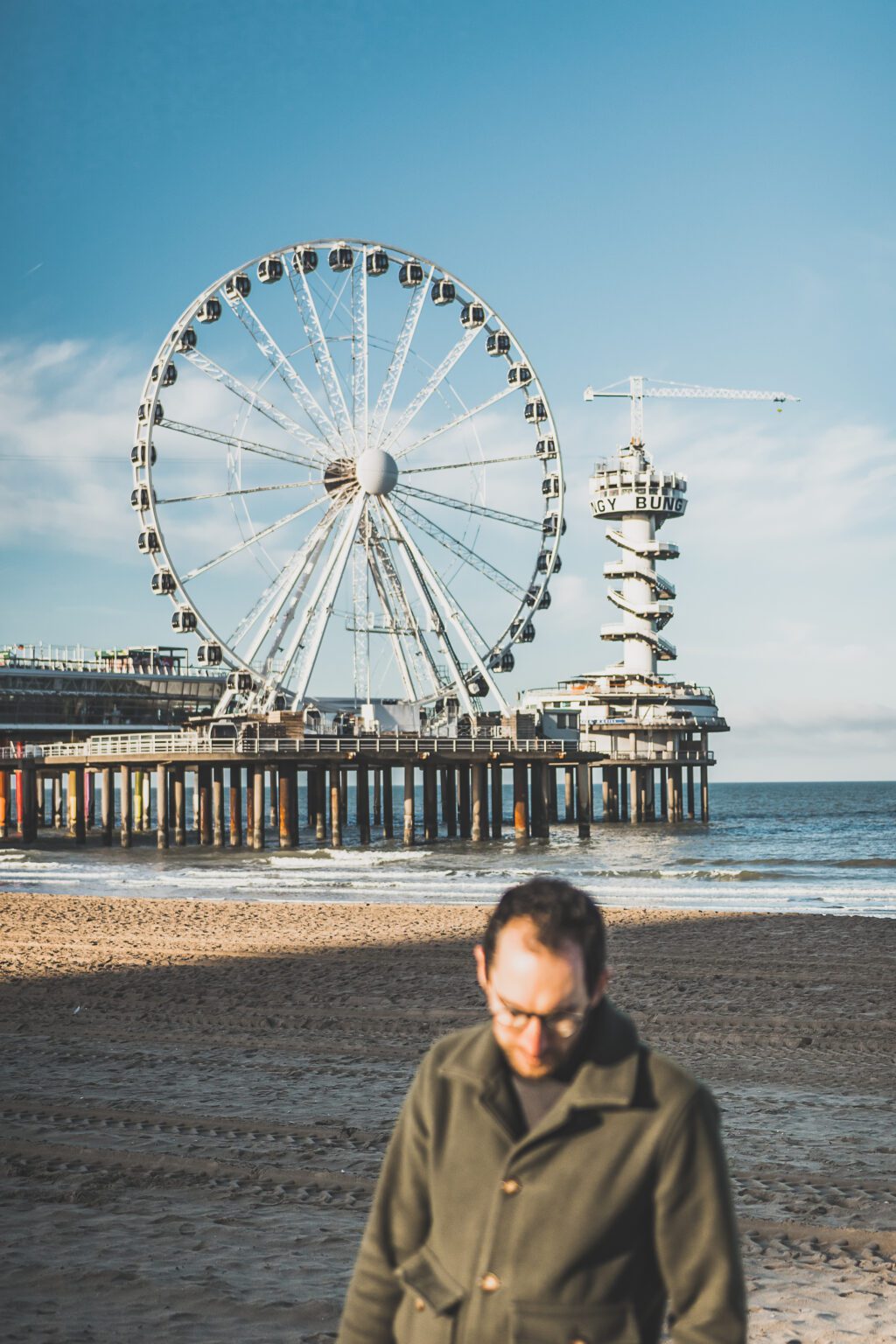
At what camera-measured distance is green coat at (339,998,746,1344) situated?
257 centimetres

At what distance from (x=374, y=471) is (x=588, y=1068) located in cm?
4452

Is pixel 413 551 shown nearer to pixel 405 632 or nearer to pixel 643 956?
pixel 405 632

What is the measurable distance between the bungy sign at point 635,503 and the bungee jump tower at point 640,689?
47mm

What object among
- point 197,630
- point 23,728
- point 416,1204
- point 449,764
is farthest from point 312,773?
point 416,1204

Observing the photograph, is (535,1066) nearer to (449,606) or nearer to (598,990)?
(598,990)

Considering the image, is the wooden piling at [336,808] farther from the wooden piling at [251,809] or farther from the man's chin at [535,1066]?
the man's chin at [535,1066]

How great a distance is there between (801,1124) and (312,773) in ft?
144

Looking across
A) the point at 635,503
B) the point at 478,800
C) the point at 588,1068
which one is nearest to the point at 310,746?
the point at 478,800

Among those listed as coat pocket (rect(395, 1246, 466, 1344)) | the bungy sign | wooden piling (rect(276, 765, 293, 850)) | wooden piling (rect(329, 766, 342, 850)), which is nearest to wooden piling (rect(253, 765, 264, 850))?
wooden piling (rect(276, 765, 293, 850))

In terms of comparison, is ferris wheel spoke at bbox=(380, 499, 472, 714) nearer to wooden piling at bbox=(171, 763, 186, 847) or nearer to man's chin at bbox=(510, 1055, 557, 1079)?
wooden piling at bbox=(171, 763, 186, 847)

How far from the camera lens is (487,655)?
170 ft

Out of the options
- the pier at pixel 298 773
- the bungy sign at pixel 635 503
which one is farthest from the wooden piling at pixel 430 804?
the bungy sign at pixel 635 503

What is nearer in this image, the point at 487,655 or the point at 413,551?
the point at 413,551

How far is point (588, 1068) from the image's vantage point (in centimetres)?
260
